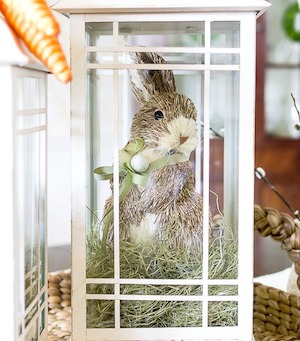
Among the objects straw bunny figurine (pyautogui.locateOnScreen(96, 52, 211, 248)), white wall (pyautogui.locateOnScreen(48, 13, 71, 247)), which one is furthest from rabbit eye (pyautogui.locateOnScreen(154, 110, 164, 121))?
white wall (pyautogui.locateOnScreen(48, 13, 71, 247))

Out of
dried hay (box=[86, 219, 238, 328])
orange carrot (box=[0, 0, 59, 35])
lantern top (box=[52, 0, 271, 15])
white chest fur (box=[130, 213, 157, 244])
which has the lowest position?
dried hay (box=[86, 219, 238, 328])

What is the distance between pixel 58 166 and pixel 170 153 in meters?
0.77

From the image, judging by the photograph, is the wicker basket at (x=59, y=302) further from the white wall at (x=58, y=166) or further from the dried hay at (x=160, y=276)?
the white wall at (x=58, y=166)

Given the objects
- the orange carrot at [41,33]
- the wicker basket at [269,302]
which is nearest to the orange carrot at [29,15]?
the orange carrot at [41,33]

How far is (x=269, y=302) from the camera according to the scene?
106 cm

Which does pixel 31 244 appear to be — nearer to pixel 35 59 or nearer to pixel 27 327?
pixel 27 327

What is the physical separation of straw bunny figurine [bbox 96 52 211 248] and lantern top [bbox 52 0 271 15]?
0.08 metres

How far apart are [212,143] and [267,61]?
7.12 ft

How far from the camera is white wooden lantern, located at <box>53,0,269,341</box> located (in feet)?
2.56

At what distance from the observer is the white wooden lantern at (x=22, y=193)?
2.04ft

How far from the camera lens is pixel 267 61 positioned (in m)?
2.88

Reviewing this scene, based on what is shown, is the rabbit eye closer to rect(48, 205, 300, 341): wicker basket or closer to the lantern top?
the lantern top

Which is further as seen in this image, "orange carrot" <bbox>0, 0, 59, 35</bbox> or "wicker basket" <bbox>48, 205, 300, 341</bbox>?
"wicker basket" <bbox>48, 205, 300, 341</bbox>

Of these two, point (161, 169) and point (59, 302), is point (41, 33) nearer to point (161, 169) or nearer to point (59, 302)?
point (161, 169)
